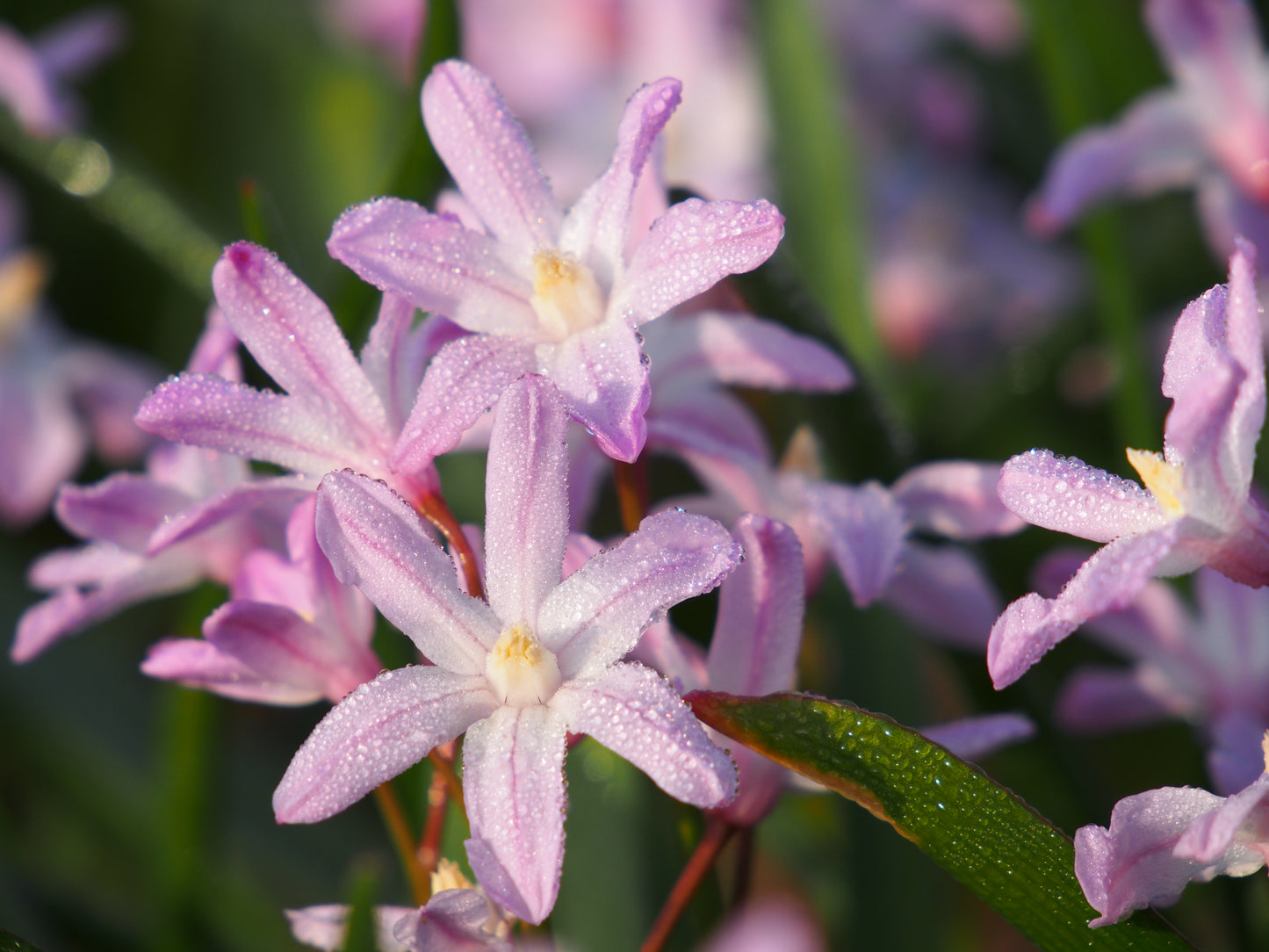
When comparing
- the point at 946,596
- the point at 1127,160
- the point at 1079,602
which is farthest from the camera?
the point at 1127,160

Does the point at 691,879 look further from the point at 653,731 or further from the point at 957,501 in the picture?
the point at 957,501

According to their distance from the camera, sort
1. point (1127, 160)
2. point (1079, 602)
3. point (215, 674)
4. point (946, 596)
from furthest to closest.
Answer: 1. point (1127, 160)
2. point (946, 596)
3. point (215, 674)
4. point (1079, 602)

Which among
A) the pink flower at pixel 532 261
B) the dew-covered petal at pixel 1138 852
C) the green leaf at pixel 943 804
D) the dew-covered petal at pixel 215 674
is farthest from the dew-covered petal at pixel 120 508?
the dew-covered petal at pixel 1138 852

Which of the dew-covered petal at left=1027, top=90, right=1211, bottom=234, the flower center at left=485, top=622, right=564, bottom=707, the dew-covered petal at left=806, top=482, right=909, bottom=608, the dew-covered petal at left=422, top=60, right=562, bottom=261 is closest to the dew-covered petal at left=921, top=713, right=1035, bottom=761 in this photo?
the dew-covered petal at left=806, top=482, right=909, bottom=608

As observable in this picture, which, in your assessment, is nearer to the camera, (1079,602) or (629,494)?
(1079,602)

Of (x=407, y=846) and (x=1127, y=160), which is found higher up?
(x=1127, y=160)

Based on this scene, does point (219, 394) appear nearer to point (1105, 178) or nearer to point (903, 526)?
point (903, 526)

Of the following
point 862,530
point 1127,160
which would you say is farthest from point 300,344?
A: point 1127,160
